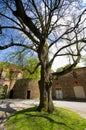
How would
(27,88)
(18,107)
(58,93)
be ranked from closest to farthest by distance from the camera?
(18,107)
(58,93)
(27,88)

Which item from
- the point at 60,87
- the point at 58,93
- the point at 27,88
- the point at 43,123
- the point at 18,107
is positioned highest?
the point at 27,88

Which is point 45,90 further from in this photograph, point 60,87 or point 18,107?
point 60,87

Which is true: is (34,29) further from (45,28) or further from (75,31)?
(75,31)

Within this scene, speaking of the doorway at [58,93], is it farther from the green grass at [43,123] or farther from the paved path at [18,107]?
the green grass at [43,123]

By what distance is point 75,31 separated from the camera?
9.12 metres

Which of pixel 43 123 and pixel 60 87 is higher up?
pixel 60 87

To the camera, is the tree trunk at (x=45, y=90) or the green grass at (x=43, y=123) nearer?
the green grass at (x=43, y=123)

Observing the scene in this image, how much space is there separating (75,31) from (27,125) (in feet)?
23.3

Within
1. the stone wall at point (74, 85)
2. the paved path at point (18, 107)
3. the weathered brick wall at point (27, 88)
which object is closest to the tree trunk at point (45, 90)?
the paved path at point (18, 107)

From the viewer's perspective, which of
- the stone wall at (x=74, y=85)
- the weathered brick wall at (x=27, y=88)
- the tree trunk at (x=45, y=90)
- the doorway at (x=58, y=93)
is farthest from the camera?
the weathered brick wall at (x=27, y=88)

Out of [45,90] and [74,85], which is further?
[74,85]

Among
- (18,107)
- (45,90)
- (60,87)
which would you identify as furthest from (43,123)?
(60,87)

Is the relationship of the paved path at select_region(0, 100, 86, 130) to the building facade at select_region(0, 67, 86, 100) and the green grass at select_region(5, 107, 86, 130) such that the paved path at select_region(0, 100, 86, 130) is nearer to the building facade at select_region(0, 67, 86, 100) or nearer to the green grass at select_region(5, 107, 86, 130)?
the green grass at select_region(5, 107, 86, 130)

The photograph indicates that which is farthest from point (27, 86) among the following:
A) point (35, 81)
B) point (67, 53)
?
point (67, 53)
